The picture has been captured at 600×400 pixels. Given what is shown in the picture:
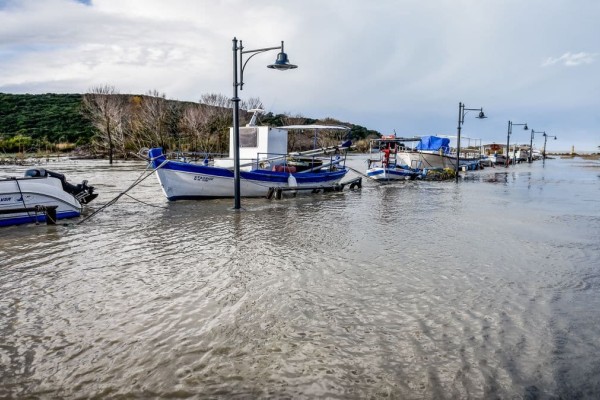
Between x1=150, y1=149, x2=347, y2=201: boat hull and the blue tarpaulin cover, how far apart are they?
Result: 27607 mm

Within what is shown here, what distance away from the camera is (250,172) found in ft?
54.4

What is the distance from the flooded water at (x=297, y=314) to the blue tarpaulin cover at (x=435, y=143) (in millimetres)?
33221

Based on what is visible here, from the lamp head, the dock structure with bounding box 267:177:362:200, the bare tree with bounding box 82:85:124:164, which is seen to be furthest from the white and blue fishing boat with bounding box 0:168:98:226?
the bare tree with bounding box 82:85:124:164

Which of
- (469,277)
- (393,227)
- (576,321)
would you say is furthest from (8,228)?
(576,321)

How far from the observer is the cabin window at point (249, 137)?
18.7 meters

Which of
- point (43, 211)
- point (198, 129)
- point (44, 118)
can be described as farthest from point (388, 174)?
point (44, 118)

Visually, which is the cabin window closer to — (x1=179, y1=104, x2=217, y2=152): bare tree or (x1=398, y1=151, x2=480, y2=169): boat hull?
(x1=398, y1=151, x2=480, y2=169): boat hull

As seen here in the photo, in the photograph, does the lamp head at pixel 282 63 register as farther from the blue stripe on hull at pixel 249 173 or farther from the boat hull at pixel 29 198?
the boat hull at pixel 29 198

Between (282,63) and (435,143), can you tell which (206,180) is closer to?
(282,63)

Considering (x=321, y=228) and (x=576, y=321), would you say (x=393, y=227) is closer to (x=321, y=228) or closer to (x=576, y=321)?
(x=321, y=228)

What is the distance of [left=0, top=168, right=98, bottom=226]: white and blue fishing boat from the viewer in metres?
9.98

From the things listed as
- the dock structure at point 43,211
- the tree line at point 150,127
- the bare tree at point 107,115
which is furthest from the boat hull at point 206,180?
the bare tree at point 107,115

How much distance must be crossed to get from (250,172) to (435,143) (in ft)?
98.2

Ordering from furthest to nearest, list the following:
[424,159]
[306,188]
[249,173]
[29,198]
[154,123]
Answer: [154,123]
[424,159]
[306,188]
[249,173]
[29,198]
